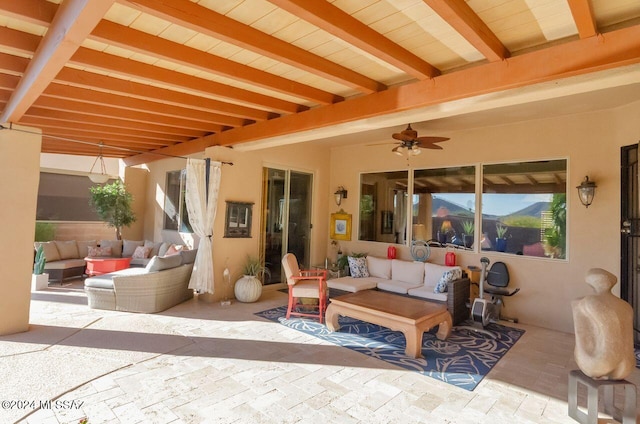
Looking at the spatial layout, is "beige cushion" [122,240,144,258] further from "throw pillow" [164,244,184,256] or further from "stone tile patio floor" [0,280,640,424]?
"stone tile patio floor" [0,280,640,424]

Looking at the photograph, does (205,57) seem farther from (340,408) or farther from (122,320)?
(122,320)

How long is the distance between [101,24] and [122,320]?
143 inches

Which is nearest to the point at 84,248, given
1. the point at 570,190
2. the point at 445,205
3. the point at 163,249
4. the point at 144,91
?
the point at 163,249

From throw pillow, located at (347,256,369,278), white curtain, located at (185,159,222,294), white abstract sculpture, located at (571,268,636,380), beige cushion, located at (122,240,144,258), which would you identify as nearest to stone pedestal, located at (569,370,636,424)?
white abstract sculpture, located at (571,268,636,380)

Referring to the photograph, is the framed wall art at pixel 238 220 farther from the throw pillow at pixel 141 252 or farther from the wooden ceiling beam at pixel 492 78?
the throw pillow at pixel 141 252

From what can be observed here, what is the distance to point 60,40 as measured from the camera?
2.21 metres

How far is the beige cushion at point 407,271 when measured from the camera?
5703 millimetres

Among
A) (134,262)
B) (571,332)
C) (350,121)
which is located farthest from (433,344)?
(134,262)

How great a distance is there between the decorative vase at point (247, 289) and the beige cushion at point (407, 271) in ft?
A: 7.64

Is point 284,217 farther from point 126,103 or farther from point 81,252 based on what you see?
point 81,252

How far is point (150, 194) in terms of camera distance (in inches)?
332

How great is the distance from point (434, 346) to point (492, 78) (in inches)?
115

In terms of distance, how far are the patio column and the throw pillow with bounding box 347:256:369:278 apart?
15.0 ft

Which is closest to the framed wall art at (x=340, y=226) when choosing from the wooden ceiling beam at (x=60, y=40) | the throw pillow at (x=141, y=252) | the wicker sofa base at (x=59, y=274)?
the throw pillow at (x=141, y=252)
